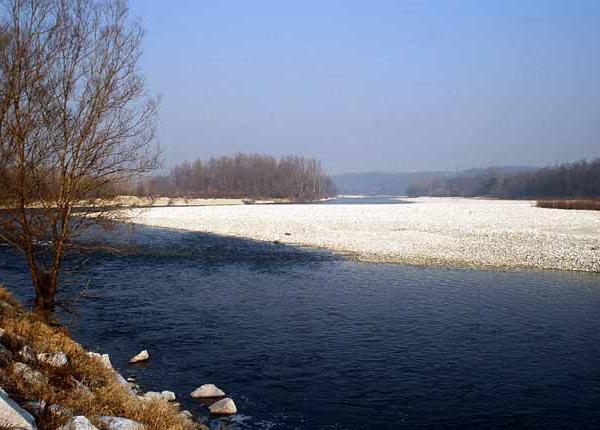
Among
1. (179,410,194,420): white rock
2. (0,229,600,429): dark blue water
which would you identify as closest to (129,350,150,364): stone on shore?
(0,229,600,429): dark blue water

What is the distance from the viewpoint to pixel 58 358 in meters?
7.79

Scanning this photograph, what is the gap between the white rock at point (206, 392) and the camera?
9.62 meters

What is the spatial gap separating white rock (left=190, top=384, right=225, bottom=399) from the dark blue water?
239 mm

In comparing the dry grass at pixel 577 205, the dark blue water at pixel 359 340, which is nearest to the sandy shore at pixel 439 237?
the dark blue water at pixel 359 340

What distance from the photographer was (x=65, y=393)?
6469mm

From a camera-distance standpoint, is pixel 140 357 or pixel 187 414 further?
pixel 140 357

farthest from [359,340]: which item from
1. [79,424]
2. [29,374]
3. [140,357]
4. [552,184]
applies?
[552,184]

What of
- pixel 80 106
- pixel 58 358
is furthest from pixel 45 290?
pixel 58 358

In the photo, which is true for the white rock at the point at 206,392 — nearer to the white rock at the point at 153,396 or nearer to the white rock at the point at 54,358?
the white rock at the point at 153,396

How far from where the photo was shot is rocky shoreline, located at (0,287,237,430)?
543cm

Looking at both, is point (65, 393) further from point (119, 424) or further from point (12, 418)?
point (12, 418)

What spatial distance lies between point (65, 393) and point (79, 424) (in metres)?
1.37

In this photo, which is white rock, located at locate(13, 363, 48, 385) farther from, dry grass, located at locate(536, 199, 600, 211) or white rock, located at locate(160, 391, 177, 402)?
dry grass, located at locate(536, 199, 600, 211)

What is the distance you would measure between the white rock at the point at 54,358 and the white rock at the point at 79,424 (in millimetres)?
2452
